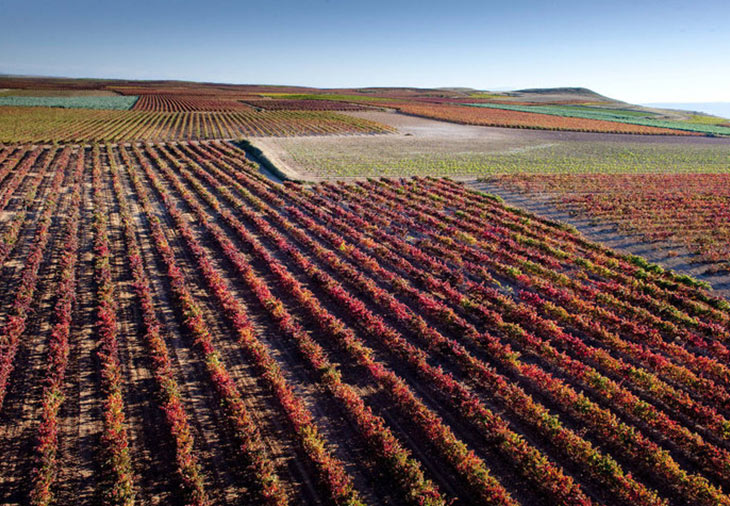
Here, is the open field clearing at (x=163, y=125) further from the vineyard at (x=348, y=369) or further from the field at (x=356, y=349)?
the vineyard at (x=348, y=369)

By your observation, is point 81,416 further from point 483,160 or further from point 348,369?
point 483,160

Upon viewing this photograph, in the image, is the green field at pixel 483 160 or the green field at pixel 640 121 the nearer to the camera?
the green field at pixel 483 160

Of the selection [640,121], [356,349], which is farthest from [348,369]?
[640,121]

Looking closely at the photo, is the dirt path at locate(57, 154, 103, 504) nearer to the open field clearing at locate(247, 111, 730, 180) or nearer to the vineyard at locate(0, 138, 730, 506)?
the vineyard at locate(0, 138, 730, 506)

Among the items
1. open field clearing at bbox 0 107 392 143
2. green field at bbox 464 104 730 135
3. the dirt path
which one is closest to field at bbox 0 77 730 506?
the dirt path

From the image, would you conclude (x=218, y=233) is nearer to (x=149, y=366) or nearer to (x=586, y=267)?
(x=149, y=366)

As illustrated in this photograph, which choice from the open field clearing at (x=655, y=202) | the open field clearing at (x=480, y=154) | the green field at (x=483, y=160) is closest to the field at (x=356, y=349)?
the open field clearing at (x=655, y=202)

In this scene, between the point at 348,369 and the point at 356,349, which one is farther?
the point at 356,349
